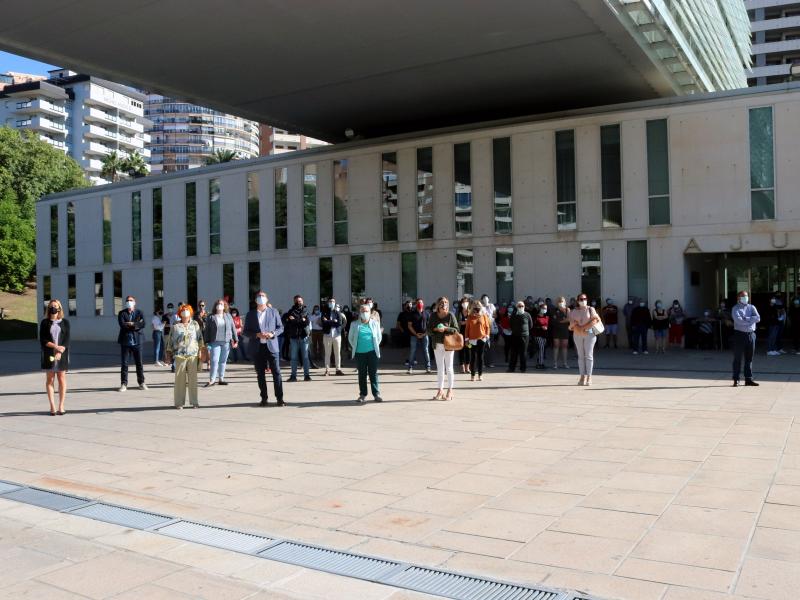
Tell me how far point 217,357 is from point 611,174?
1570cm

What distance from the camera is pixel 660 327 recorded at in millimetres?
21641

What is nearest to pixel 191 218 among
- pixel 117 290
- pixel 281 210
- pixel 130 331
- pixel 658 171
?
pixel 281 210

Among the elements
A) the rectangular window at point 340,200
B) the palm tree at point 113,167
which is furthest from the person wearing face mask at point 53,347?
the palm tree at point 113,167

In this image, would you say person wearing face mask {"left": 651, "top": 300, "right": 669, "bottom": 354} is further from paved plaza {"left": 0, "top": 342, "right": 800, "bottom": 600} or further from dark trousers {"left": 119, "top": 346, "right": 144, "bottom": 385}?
dark trousers {"left": 119, "top": 346, "right": 144, "bottom": 385}

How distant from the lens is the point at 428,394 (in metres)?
13.5

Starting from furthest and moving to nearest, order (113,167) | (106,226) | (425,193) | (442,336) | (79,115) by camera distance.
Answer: (79,115) → (113,167) → (106,226) → (425,193) → (442,336)

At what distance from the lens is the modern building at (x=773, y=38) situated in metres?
78.1

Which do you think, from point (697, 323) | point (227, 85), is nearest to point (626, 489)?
point (697, 323)

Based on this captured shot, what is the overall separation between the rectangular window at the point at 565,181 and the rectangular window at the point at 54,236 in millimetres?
29482

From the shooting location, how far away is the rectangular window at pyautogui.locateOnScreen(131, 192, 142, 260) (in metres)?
37.2

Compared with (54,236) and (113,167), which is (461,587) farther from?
(113,167)

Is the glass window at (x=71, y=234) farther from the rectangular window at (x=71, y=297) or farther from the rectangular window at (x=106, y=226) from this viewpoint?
the rectangular window at (x=106, y=226)

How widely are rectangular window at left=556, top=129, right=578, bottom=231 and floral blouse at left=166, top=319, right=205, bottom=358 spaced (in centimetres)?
1637

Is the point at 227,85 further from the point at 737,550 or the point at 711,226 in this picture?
the point at 737,550
